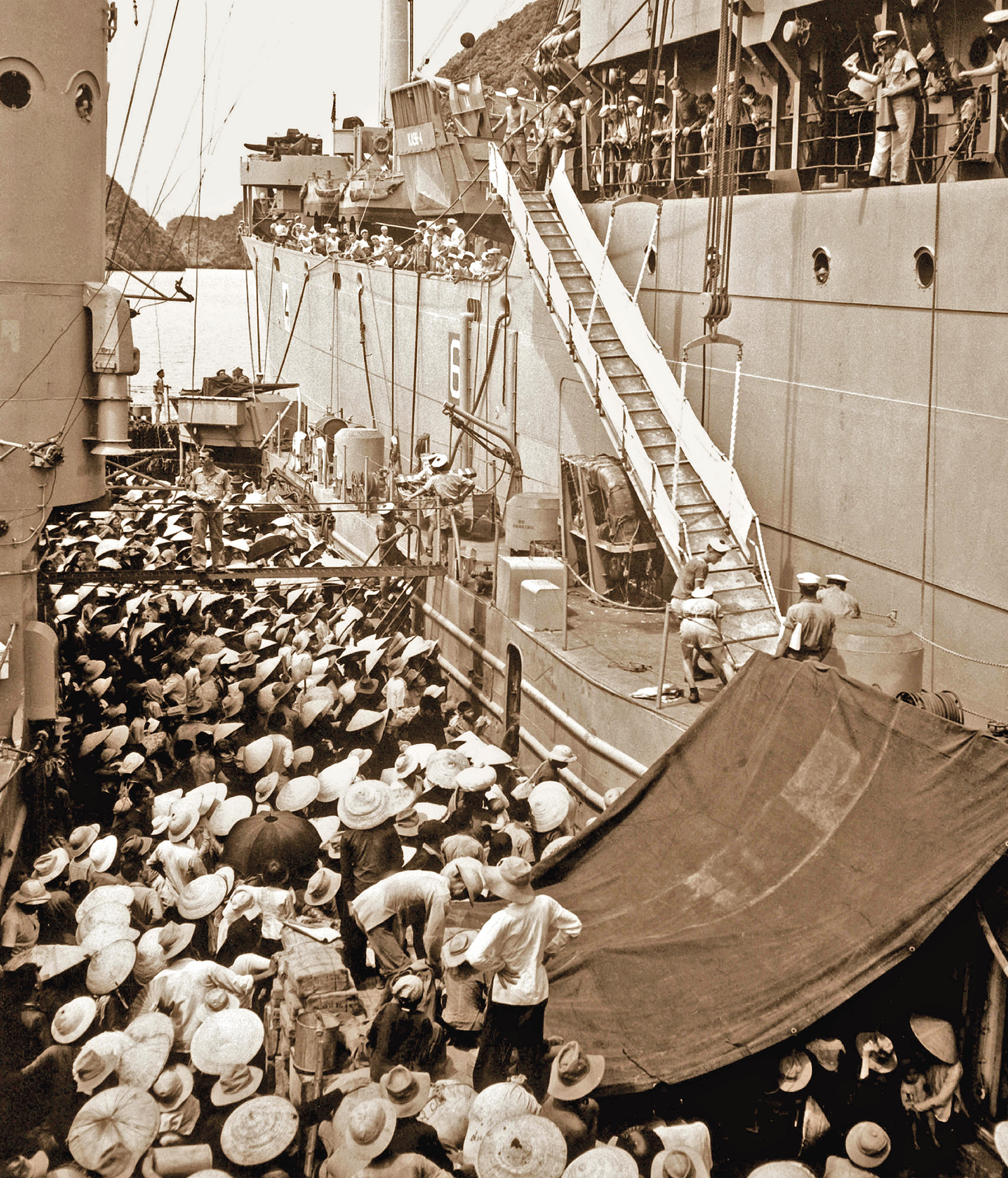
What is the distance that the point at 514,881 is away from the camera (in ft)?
23.3

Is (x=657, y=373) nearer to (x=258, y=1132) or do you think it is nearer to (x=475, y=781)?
(x=475, y=781)

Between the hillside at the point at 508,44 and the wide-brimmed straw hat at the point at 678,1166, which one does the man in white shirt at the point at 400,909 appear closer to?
the wide-brimmed straw hat at the point at 678,1166

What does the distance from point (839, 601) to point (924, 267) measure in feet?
11.8

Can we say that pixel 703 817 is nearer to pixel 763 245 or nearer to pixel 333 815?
pixel 333 815

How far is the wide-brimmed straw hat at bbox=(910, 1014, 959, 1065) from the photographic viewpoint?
24.1 ft

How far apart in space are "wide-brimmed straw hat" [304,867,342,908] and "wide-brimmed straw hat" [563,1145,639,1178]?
3813mm

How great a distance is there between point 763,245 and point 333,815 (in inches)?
361

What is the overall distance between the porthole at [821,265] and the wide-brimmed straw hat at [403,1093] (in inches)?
427

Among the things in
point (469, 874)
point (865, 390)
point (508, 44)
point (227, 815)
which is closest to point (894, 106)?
point (865, 390)

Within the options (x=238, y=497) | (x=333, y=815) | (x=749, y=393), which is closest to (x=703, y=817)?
(x=333, y=815)

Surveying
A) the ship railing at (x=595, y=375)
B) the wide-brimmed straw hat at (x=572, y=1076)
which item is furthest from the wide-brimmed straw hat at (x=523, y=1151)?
the ship railing at (x=595, y=375)

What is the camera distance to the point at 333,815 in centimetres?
1109

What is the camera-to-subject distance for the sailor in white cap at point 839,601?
40.0 ft

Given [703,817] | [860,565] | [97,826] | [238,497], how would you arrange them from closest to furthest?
[703,817], [97,826], [860,565], [238,497]
